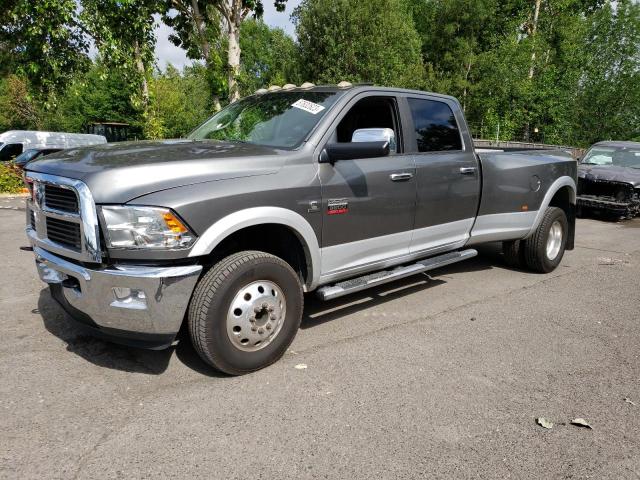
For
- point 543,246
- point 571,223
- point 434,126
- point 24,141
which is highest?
point 24,141

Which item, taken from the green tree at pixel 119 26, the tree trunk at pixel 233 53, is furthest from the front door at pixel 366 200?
the green tree at pixel 119 26

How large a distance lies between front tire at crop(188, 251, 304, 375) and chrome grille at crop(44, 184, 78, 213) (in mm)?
929

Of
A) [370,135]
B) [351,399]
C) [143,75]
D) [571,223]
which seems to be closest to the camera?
[351,399]

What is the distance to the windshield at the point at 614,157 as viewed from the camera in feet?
38.6

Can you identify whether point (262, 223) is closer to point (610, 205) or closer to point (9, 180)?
point (610, 205)

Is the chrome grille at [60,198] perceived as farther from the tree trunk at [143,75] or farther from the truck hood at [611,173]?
the tree trunk at [143,75]

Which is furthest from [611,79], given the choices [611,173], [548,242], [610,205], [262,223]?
[262,223]

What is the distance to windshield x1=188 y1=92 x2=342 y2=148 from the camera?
3.90 meters

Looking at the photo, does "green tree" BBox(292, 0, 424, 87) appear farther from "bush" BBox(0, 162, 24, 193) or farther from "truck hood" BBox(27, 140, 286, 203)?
"truck hood" BBox(27, 140, 286, 203)

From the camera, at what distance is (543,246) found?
6.03 meters

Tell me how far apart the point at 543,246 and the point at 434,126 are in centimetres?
232

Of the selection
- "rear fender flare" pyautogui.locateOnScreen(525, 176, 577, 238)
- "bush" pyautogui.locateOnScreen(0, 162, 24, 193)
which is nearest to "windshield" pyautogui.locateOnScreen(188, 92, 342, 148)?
"rear fender flare" pyautogui.locateOnScreen(525, 176, 577, 238)

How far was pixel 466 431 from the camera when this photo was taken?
281 cm

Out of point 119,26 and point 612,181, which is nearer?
point 612,181
